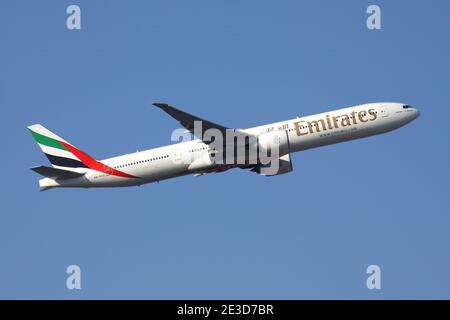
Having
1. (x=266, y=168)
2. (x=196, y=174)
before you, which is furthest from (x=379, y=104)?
(x=196, y=174)

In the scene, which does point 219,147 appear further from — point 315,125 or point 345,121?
point 345,121

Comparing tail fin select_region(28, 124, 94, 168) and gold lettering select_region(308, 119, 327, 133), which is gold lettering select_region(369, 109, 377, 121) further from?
tail fin select_region(28, 124, 94, 168)

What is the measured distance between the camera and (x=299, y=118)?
6412 cm

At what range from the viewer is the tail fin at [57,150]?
6581 centimetres

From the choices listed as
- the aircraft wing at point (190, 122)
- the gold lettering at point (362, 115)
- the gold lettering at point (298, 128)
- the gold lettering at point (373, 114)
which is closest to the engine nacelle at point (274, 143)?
the gold lettering at point (298, 128)

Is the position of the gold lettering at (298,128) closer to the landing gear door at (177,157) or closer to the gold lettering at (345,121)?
the gold lettering at (345,121)

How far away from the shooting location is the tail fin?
2591 inches

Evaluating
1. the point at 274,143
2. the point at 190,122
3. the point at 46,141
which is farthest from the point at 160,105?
the point at 46,141

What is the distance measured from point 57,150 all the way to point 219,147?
561 inches

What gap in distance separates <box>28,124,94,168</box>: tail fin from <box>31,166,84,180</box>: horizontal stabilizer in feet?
4.74

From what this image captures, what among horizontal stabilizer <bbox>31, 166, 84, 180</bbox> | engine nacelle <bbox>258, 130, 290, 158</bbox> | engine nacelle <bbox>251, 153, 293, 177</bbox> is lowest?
horizontal stabilizer <bbox>31, 166, 84, 180</bbox>

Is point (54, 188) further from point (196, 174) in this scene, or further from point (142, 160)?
point (196, 174)

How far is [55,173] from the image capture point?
63.1m

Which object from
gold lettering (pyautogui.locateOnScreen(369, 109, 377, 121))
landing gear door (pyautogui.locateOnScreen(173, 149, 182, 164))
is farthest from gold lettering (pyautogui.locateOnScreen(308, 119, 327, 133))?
landing gear door (pyautogui.locateOnScreen(173, 149, 182, 164))
